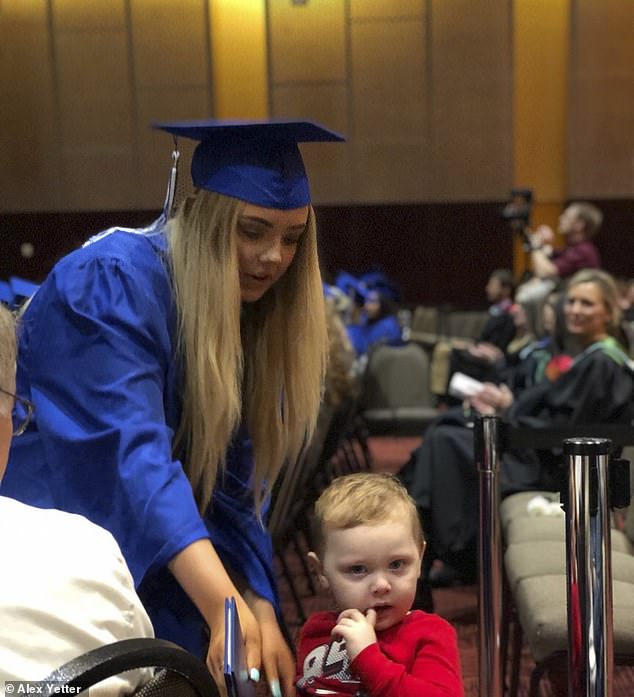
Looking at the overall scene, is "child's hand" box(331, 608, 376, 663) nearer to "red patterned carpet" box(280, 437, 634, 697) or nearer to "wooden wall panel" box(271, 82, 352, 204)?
"red patterned carpet" box(280, 437, 634, 697)

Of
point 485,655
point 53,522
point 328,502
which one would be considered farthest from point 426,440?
point 53,522

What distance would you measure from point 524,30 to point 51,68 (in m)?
5.55

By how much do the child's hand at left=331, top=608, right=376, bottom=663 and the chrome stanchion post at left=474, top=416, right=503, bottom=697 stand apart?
827 mm

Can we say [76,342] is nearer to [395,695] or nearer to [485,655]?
[395,695]

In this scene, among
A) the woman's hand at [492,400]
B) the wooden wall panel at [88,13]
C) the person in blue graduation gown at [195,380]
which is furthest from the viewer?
the wooden wall panel at [88,13]

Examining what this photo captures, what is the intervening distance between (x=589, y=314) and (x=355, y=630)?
3571mm

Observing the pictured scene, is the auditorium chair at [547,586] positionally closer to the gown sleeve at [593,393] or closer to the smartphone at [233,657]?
the gown sleeve at [593,393]

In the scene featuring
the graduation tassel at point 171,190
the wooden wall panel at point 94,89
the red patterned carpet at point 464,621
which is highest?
the wooden wall panel at point 94,89

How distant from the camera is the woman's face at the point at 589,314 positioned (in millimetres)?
5098

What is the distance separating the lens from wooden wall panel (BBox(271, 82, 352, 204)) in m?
13.4

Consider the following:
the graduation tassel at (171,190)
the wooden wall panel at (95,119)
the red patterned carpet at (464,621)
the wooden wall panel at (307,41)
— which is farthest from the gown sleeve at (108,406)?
the wooden wall panel at (95,119)

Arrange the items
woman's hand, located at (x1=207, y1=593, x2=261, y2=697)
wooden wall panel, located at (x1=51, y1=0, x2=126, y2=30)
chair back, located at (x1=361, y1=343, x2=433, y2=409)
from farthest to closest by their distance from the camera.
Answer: wooden wall panel, located at (x1=51, y1=0, x2=126, y2=30) < chair back, located at (x1=361, y1=343, x2=433, y2=409) < woman's hand, located at (x1=207, y1=593, x2=261, y2=697)

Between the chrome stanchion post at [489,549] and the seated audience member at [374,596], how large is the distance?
707mm

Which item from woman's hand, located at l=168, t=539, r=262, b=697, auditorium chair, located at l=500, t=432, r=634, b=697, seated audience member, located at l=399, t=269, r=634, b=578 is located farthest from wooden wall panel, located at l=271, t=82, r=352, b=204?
woman's hand, located at l=168, t=539, r=262, b=697
